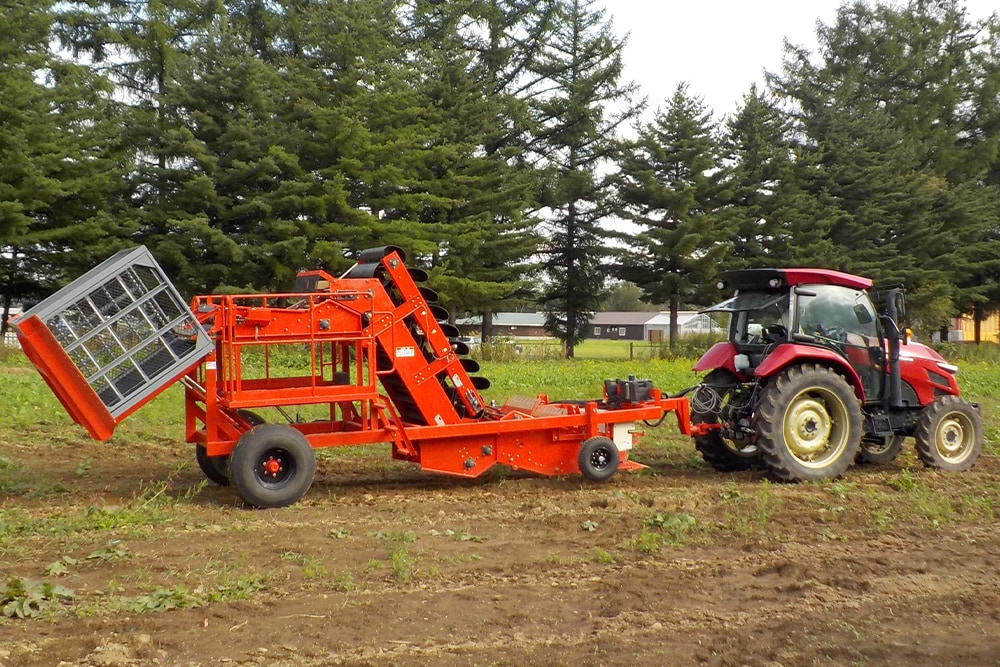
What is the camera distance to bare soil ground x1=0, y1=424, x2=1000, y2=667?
4.98m

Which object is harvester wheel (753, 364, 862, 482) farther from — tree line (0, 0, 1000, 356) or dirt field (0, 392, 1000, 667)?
tree line (0, 0, 1000, 356)

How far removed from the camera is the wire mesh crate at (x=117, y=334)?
7.64m

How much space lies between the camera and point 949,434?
1062 cm

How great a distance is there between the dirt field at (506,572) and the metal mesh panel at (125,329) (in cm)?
110

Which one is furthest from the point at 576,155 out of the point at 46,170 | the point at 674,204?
the point at 46,170

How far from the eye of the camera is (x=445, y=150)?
31.6 meters

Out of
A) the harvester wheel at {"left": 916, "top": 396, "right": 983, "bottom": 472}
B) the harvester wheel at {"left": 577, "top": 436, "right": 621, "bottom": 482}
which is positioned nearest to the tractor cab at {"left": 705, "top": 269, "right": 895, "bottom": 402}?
the harvester wheel at {"left": 916, "top": 396, "right": 983, "bottom": 472}

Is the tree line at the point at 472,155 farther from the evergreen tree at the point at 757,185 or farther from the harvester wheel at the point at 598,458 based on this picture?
the harvester wheel at the point at 598,458

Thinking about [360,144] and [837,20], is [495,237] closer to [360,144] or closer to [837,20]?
[360,144]

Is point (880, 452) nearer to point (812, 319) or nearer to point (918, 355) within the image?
point (918, 355)

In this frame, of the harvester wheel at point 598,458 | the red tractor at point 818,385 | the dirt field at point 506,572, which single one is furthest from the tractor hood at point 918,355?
the harvester wheel at point 598,458

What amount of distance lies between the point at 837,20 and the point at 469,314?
83.4 feet

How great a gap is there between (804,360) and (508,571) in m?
4.89

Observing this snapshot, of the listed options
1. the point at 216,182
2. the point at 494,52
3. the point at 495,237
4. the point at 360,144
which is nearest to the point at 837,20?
the point at 494,52
